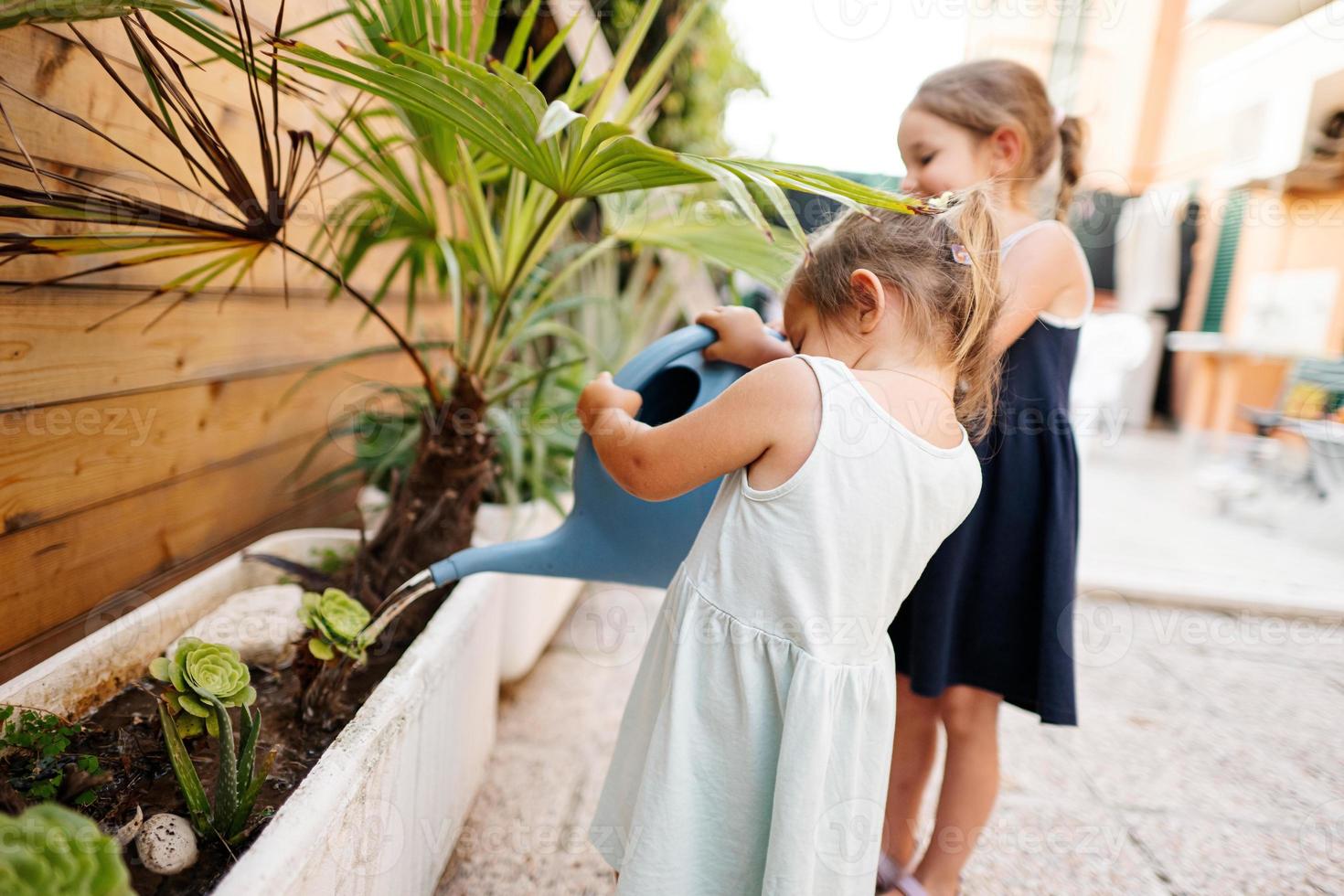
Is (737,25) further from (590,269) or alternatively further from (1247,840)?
(1247,840)

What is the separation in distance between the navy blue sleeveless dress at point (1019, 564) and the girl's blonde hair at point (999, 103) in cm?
25

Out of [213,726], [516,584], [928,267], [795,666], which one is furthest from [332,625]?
[928,267]

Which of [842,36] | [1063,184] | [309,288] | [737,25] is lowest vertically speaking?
[309,288]

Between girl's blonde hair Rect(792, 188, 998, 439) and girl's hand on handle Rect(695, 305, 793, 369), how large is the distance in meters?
0.08

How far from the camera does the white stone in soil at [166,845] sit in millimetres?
724

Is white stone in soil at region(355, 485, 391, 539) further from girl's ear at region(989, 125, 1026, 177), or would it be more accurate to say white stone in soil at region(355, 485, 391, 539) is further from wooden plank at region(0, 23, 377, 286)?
girl's ear at region(989, 125, 1026, 177)

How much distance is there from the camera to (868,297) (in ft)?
2.61

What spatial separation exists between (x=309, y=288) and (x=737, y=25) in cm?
215

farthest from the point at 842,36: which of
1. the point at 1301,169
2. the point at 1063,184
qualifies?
the point at 1301,169

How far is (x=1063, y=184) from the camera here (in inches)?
47.3

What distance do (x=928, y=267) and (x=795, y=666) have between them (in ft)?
1.34

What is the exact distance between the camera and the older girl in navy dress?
3.53 ft

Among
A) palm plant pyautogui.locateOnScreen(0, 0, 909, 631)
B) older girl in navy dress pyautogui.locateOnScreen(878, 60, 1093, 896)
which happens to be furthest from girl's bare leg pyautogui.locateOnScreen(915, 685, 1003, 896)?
palm plant pyautogui.locateOnScreen(0, 0, 909, 631)

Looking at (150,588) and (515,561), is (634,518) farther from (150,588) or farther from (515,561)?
(150,588)
